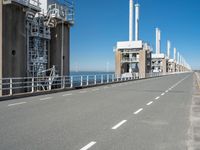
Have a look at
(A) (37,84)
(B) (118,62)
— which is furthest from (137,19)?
(A) (37,84)

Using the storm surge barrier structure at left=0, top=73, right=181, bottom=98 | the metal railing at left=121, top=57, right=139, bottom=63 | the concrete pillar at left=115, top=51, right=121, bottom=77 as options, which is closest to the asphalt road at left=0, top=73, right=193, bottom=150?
the storm surge barrier structure at left=0, top=73, right=181, bottom=98

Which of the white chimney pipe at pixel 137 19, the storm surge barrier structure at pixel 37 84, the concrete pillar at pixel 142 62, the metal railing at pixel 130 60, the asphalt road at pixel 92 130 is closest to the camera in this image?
the asphalt road at pixel 92 130

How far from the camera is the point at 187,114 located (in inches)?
446

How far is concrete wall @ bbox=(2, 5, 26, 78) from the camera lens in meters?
22.5

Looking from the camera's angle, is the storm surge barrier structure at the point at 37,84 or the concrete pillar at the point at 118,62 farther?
the concrete pillar at the point at 118,62

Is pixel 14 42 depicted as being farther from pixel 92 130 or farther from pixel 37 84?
pixel 92 130

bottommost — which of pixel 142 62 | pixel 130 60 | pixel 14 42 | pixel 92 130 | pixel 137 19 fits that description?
pixel 92 130

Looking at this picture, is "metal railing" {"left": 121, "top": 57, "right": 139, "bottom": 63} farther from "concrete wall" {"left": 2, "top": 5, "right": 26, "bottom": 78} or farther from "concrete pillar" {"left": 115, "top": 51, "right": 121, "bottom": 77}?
"concrete wall" {"left": 2, "top": 5, "right": 26, "bottom": 78}

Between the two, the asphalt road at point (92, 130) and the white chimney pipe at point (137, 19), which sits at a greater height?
the white chimney pipe at point (137, 19)

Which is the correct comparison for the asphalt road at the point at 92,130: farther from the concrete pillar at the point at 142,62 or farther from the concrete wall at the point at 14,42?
the concrete pillar at the point at 142,62

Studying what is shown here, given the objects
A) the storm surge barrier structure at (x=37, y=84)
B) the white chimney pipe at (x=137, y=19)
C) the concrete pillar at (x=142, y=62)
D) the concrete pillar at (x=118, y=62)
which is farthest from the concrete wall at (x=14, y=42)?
the white chimney pipe at (x=137, y=19)

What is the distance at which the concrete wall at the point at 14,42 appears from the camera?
22500mm

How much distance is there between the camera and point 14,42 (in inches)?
931

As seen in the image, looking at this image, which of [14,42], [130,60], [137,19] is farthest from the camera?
[137,19]
